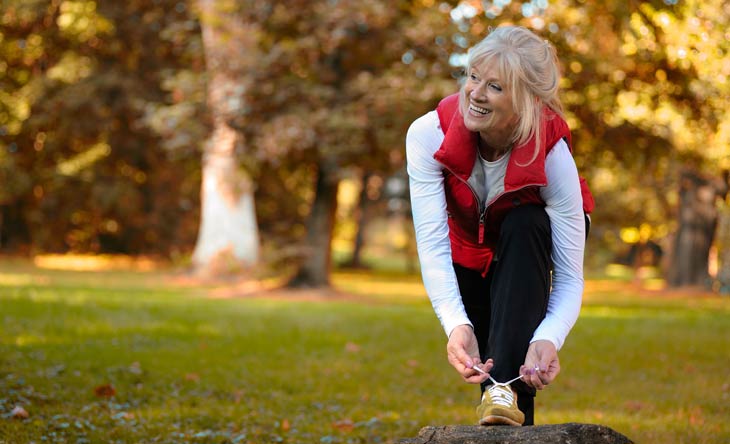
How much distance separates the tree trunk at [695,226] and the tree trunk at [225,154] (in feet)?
37.2

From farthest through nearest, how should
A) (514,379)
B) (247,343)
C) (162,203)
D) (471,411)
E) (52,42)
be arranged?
(162,203) → (52,42) → (247,343) → (471,411) → (514,379)

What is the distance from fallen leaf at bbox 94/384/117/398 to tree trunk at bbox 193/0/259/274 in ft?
36.7

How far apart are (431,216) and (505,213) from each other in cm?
28

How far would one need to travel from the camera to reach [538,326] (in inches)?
139

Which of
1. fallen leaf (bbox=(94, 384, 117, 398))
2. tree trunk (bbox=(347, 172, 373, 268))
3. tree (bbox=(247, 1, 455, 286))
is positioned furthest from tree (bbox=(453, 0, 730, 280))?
tree trunk (bbox=(347, 172, 373, 268))

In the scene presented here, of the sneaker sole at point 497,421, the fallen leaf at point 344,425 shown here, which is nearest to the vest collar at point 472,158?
the sneaker sole at point 497,421

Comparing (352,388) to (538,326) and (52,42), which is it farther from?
(52,42)

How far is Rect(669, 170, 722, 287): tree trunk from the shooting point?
82.2 feet

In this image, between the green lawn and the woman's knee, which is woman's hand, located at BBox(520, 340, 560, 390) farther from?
the green lawn

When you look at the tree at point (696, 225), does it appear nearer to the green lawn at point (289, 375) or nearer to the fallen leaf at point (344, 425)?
the green lawn at point (289, 375)

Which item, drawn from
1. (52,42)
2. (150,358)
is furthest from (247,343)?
(52,42)

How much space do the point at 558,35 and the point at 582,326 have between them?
5117 millimetres

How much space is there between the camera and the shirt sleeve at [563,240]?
140 inches

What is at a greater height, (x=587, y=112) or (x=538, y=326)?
(x=587, y=112)
